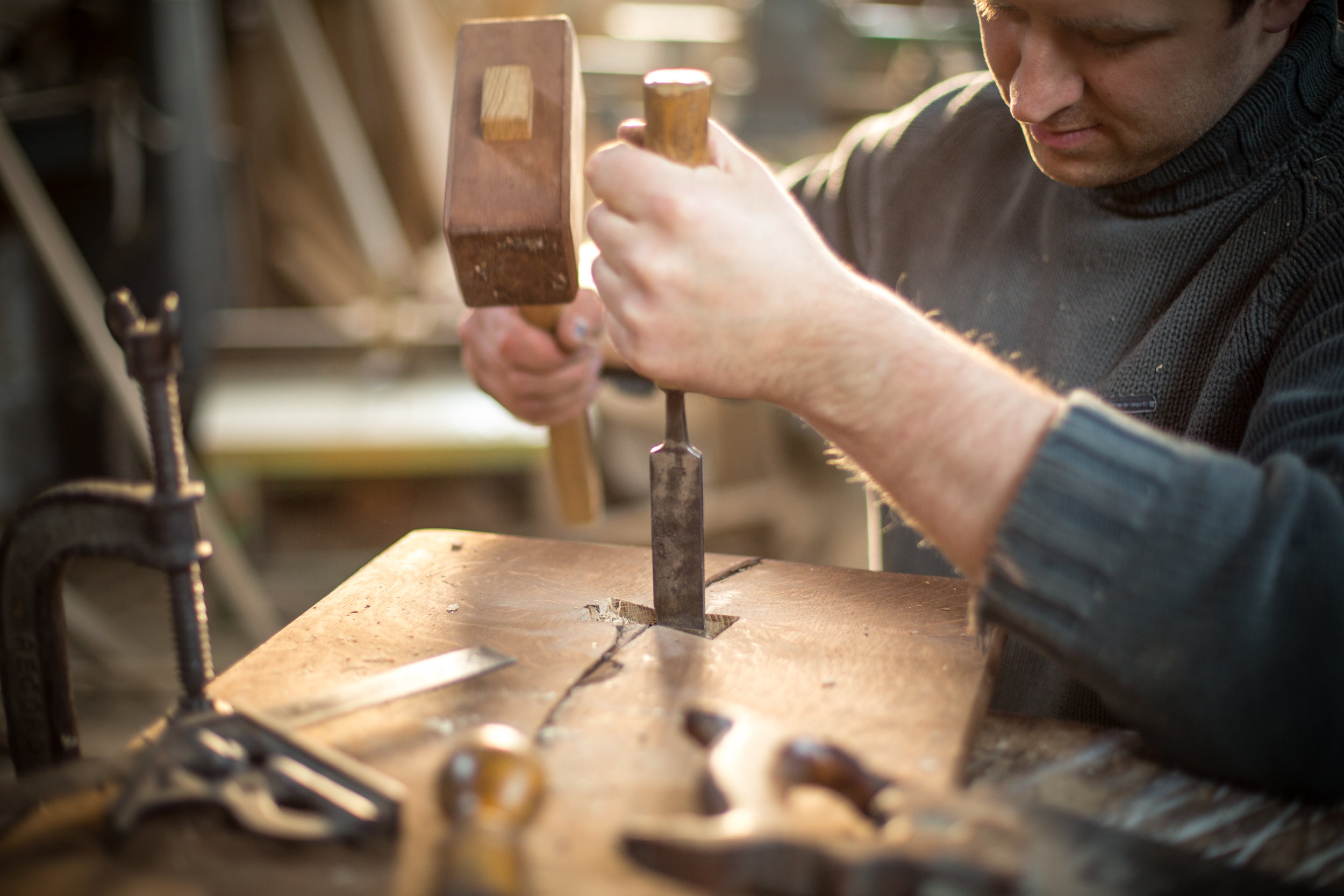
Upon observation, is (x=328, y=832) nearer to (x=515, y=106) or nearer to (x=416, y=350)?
(x=515, y=106)

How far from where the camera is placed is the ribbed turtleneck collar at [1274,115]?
1.14 meters

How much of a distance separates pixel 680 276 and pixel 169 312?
44cm

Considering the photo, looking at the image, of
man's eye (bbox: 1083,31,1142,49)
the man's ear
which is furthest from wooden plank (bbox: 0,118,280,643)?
the man's ear

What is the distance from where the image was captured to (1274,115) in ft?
3.76

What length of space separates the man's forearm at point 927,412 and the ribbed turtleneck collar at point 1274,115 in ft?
1.69

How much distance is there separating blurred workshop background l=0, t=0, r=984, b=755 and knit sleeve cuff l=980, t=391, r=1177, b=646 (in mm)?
2074

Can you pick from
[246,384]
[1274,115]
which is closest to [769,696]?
[1274,115]

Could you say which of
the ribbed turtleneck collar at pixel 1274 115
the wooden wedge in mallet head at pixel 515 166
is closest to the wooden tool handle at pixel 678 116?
the wooden wedge in mallet head at pixel 515 166

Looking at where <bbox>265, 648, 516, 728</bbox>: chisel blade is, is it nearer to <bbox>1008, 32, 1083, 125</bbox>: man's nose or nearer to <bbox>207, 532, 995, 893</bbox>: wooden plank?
<bbox>207, 532, 995, 893</bbox>: wooden plank

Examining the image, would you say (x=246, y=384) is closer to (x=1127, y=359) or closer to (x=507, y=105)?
(x=507, y=105)

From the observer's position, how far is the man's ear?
3.60 ft

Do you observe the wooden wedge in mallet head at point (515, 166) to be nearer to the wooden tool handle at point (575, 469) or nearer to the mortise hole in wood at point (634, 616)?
the mortise hole in wood at point (634, 616)

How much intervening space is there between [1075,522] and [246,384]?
328cm

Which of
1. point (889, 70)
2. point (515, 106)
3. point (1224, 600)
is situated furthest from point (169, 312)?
point (889, 70)
